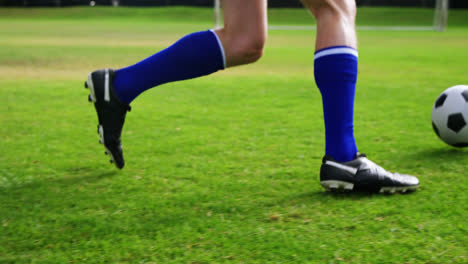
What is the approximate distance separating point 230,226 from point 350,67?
77 cm

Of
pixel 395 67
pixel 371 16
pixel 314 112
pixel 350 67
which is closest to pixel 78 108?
pixel 314 112

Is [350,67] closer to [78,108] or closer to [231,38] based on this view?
[231,38]

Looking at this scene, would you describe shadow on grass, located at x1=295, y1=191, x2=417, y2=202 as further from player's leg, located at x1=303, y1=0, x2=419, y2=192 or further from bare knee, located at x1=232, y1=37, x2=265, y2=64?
bare knee, located at x1=232, y1=37, x2=265, y2=64

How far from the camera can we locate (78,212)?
187 cm

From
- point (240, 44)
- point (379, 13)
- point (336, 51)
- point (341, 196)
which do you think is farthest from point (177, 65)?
point (379, 13)

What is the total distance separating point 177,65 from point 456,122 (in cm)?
142

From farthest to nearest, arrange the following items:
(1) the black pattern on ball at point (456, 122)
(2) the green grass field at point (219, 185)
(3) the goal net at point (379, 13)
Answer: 1. (3) the goal net at point (379, 13)
2. (1) the black pattern on ball at point (456, 122)
3. (2) the green grass field at point (219, 185)

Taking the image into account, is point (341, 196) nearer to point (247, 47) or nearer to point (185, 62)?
point (247, 47)

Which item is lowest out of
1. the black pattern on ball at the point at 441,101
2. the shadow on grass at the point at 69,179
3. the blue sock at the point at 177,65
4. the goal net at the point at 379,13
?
the goal net at the point at 379,13

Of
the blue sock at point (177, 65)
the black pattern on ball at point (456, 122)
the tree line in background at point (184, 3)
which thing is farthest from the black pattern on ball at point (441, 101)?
the tree line in background at point (184, 3)

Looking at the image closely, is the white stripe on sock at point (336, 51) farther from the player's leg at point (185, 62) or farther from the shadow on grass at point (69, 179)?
the shadow on grass at point (69, 179)

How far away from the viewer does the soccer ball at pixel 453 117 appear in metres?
2.65

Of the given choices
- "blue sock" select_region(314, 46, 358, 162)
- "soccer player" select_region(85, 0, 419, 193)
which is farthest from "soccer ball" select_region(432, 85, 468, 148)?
"blue sock" select_region(314, 46, 358, 162)

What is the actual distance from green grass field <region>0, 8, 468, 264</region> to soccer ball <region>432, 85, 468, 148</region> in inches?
3.0
